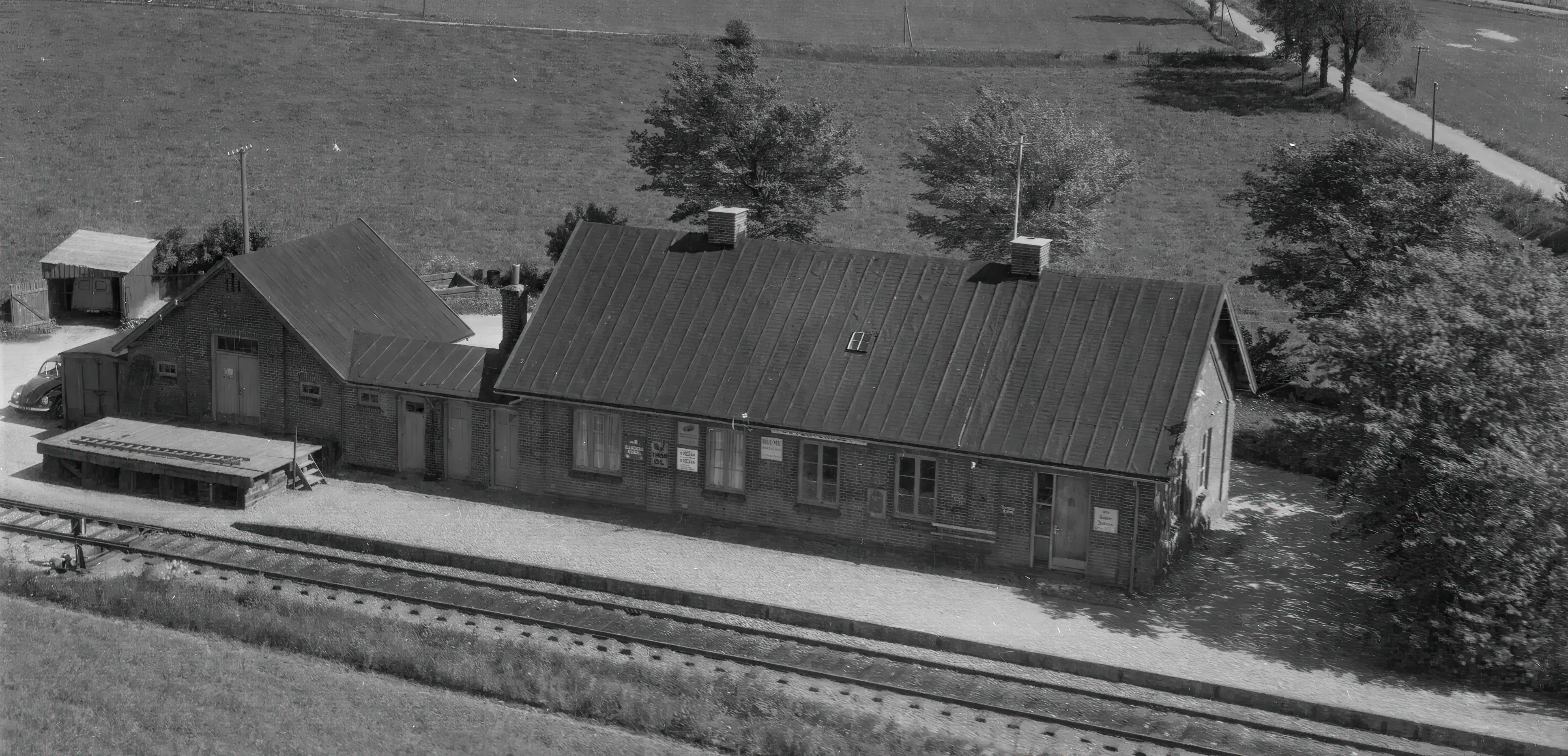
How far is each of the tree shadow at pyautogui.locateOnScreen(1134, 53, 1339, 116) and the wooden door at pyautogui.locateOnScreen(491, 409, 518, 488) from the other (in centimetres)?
6183

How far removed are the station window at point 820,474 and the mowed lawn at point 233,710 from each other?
9.17 metres

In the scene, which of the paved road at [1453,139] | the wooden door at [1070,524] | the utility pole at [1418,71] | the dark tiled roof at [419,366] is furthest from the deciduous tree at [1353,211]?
the utility pole at [1418,71]

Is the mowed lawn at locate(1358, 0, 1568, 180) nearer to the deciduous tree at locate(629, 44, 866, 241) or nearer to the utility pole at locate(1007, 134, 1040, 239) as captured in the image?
the utility pole at locate(1007, 134, 1040, 239)

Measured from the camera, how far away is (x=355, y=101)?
8369 cm

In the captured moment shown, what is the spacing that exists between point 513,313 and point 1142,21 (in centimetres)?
8069

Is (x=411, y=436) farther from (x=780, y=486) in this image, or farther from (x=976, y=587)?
(x=976, y=587)

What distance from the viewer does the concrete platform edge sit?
2316 cm

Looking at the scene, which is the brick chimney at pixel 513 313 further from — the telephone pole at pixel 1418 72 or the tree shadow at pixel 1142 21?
the tree shadow at pixel 1142 21

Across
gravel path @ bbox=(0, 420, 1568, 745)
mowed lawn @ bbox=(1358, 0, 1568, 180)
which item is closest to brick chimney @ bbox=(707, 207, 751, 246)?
gravel path @ bbox=(0, 420, 1568, 745)

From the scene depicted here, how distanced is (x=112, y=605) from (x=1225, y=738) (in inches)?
725

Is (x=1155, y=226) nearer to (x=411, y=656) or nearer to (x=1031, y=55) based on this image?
(x=1031, y=55)

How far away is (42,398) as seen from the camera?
38.9m

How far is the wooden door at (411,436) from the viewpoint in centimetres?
3450

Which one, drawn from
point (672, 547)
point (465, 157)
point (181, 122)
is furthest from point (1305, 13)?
point (672, 547)
